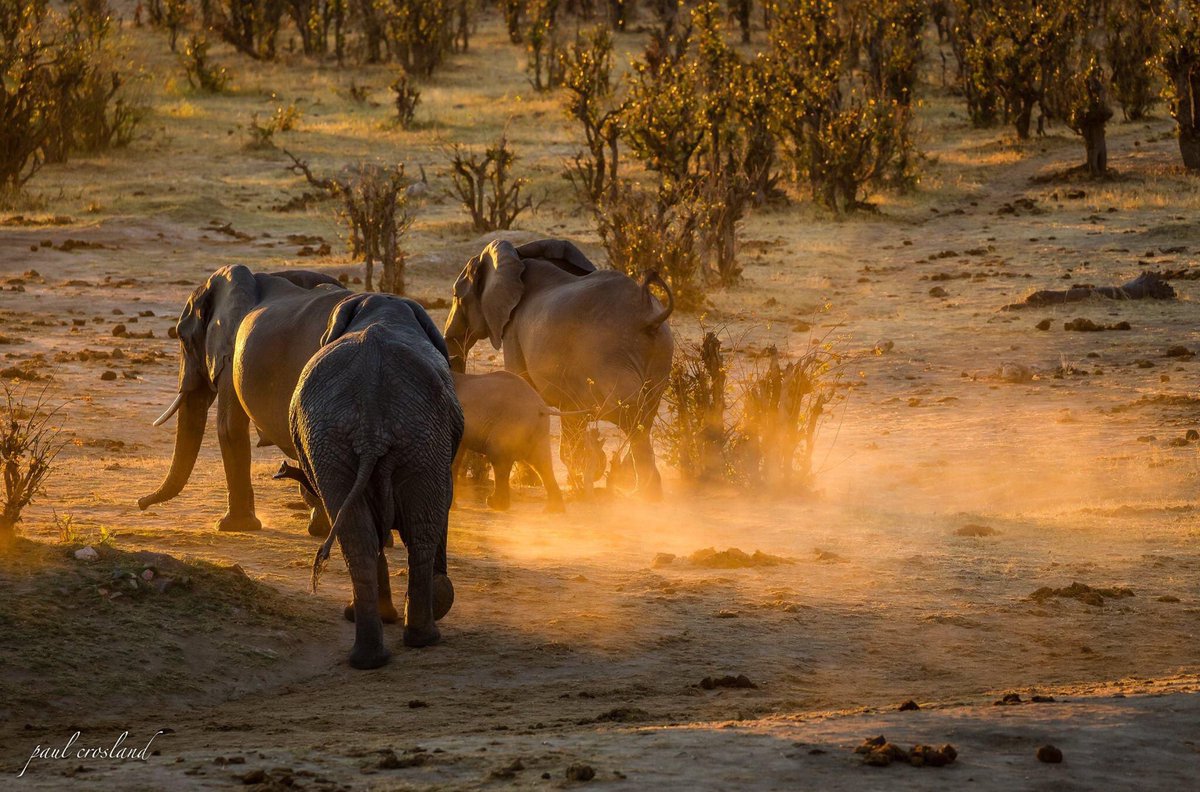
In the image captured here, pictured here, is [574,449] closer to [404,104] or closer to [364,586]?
[364,586]

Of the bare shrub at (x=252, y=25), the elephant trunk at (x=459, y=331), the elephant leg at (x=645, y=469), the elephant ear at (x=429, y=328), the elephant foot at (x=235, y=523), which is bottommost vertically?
the elephant leg at (x=645, y=469)

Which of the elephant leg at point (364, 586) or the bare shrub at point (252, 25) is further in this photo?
the bare shrub at point (252, 25)

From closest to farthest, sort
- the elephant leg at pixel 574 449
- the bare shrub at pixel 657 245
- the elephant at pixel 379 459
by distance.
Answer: the elephant at pixel 379 459 → the elephant leg at pixel 574 449 → the bare shrub at pixel 657 245

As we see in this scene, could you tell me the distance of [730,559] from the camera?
8.09 metres

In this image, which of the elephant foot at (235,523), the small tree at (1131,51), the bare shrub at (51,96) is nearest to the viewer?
the elephant foot at (235,523)

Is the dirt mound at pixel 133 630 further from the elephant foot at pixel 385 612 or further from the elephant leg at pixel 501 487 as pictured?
the elephant leg at pixel 501 487

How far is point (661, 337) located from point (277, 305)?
310cm

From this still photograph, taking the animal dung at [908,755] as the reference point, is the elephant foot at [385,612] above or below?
below

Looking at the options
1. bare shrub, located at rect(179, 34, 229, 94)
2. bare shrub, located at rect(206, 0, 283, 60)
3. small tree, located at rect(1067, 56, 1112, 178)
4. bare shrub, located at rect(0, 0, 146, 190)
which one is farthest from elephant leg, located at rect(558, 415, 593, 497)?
bare shrub, located at rect(206, 0, 283, 60)

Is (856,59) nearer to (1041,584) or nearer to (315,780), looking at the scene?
(1041,584)

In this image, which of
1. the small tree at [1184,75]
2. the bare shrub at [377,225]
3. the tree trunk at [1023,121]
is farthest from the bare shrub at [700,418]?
the tree trunk at [1023,121]

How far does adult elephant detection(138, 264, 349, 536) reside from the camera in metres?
7.58

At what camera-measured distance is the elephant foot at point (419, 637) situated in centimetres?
623
